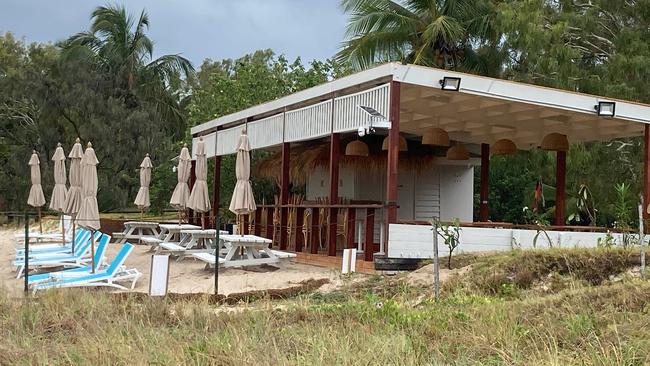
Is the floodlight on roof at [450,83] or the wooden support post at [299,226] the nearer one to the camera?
the floodlight on roof at [450,83]

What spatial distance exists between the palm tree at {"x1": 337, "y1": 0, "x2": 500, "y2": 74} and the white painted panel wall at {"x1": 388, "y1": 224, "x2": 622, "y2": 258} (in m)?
11.5

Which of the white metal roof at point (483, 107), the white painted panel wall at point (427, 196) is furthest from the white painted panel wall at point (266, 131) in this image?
the white painted panel wall at point (427, 196)

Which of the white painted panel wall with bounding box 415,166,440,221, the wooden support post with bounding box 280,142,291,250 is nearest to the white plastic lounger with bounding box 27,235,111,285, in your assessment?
the wooden support post with bounding box 280,142,291,250

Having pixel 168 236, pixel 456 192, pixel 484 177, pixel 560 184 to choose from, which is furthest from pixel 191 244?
pixel 560 184

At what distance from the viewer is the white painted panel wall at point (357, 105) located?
11.8 metres

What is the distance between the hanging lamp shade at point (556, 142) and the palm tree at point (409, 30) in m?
7.91

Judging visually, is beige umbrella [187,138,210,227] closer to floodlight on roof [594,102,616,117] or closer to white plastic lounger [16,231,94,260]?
white plastic lounger [16,231,94,260]

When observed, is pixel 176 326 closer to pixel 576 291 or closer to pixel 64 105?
pixel 576 291

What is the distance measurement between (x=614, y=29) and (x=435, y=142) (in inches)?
389

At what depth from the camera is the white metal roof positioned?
12.0 metres

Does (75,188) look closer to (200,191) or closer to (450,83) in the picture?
(200,191)

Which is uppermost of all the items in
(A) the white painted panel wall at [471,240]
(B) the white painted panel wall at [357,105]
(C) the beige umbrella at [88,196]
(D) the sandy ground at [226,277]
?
(B) the white painted panel wall at [357,105]

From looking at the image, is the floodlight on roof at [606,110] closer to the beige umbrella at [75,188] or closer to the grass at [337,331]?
the grass at [337,331]

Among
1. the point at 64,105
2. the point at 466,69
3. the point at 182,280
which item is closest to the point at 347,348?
the point at 182,280
